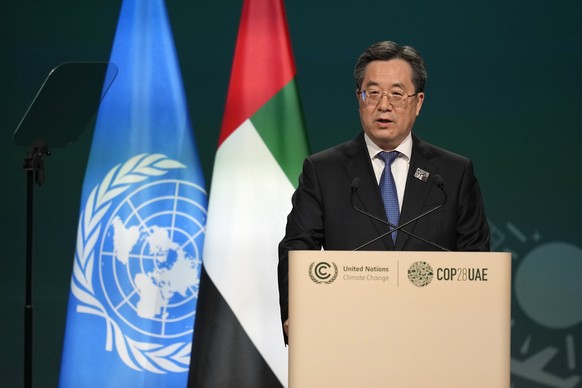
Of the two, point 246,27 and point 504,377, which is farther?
point 246,27

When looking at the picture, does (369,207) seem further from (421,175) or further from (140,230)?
(140,230)

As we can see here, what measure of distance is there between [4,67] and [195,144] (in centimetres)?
111

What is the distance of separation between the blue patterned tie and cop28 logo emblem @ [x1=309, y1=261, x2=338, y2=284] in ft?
2.14

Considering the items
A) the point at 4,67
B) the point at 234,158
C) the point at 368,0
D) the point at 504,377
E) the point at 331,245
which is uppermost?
the point at 368,0

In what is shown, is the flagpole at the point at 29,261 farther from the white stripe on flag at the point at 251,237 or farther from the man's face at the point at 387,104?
the man's face at the point at 387,104

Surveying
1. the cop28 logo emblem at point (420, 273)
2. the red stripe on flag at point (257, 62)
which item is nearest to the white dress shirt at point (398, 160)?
the cop28 logo emblem at point (420, 273)

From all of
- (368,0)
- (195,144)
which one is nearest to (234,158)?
(195,144)

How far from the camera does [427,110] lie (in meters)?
4.04

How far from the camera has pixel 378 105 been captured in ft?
8.64

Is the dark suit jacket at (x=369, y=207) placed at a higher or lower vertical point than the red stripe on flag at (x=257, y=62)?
lower

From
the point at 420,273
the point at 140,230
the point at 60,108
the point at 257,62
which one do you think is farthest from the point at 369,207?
the point at 140,230

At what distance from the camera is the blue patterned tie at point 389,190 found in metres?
2.62

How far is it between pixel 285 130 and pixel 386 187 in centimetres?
120

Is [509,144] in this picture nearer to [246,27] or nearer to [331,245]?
[246,27]
